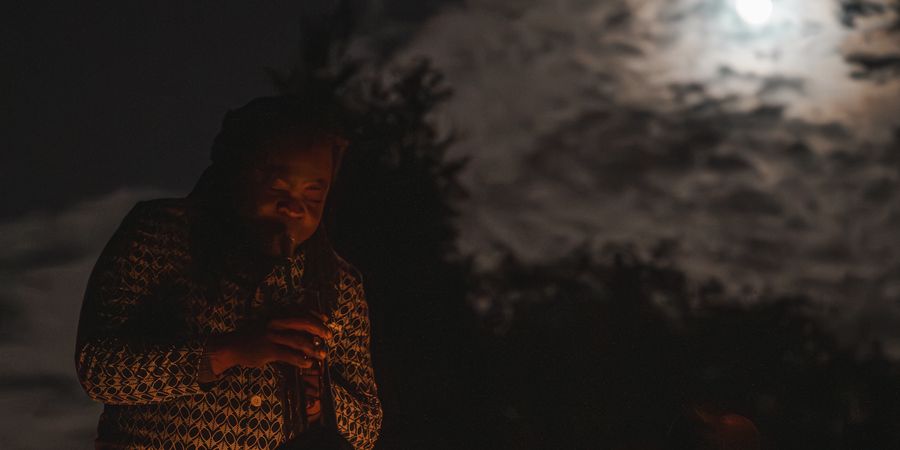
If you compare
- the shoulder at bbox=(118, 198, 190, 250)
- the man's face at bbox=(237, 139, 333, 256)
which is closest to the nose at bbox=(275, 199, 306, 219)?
the man's face at bbox=(237, 139, 333, 256)

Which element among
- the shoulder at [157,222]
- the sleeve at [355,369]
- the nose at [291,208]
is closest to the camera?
the shoulder at [157,222]

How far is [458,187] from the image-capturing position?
26.2 ft

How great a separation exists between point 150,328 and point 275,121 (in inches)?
25.3

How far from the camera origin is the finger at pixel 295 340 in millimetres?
2398

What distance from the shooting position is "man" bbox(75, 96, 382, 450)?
2414 millimetres

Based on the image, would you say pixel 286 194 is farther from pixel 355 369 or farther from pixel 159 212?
pixel 355 369

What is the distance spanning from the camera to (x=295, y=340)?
7.95ft

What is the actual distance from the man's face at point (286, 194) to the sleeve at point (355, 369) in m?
0.26

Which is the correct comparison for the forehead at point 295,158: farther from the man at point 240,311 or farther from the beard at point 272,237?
the beard at point 272,237

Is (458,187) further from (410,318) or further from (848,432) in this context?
(848,432)

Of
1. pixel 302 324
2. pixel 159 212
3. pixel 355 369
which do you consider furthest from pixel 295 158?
pixel 355 369

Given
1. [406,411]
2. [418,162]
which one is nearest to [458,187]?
[418,162]

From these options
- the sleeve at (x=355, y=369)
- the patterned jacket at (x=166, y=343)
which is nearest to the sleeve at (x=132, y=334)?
the patterned jacket at (x=166, y=343)

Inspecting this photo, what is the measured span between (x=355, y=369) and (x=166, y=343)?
0.64 m
